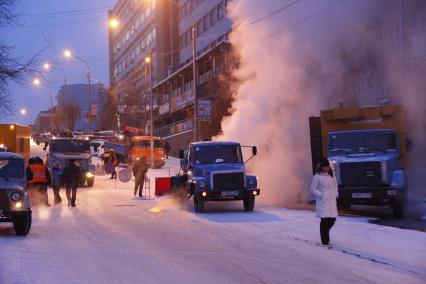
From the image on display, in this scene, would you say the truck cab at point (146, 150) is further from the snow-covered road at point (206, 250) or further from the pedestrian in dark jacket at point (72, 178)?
the snow-covered road at point (206, 250)

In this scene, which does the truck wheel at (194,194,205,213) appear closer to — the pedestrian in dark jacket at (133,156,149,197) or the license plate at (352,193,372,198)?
the license plate at (352,193,372,198)

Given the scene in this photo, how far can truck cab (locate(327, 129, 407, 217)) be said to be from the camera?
1705cm

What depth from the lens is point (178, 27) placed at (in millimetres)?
74562

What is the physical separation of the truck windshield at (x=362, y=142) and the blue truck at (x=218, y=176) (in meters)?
2.56

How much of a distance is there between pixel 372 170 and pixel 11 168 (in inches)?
387

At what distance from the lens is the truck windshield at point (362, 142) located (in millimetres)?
18391

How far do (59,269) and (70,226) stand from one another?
611 cm

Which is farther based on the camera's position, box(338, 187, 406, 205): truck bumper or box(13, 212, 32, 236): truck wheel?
box(338, 187, 406, 205): truck bumper

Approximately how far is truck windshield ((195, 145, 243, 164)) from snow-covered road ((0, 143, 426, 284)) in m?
2.04

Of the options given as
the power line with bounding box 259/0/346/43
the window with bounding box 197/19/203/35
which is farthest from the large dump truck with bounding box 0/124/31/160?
the window with bounding box 197/19/203/35

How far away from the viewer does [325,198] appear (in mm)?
11617

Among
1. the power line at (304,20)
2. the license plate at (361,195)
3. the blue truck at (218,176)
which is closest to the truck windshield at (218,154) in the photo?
the blue truck at (218,176)

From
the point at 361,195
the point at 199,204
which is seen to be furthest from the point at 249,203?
the point at 361,195

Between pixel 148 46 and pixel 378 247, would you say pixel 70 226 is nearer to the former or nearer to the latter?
pixel 378 247
